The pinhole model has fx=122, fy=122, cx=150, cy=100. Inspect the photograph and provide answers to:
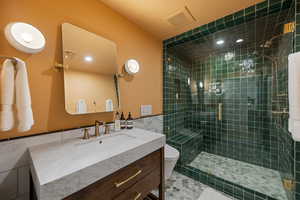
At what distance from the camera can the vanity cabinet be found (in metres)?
0.63

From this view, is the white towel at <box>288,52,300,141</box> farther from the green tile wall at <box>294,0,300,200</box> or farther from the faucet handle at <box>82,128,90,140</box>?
the faucet handle at <box>82,128,90,140</box>

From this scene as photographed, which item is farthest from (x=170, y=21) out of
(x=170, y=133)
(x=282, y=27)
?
(x=170, y=133)

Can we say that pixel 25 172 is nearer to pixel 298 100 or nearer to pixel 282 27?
pixel 298 100

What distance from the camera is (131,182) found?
0.81 meters

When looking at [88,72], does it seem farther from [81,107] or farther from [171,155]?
[171,155]

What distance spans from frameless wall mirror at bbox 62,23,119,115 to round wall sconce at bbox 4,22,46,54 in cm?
18

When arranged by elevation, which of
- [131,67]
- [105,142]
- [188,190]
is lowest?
[188,190]

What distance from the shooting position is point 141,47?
5.64 feet

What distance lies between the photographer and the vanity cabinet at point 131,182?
2.06 feet

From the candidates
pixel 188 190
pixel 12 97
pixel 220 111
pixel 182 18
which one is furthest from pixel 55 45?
pixel 220 111

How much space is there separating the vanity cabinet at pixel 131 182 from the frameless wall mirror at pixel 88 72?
668 millimetres

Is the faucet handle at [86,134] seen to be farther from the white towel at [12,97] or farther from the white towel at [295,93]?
the white towel at [295,93]

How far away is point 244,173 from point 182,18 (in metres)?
2.40

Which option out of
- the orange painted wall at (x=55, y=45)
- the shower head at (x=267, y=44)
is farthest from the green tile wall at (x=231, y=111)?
the orange painted wall at (x=55, y=45)
